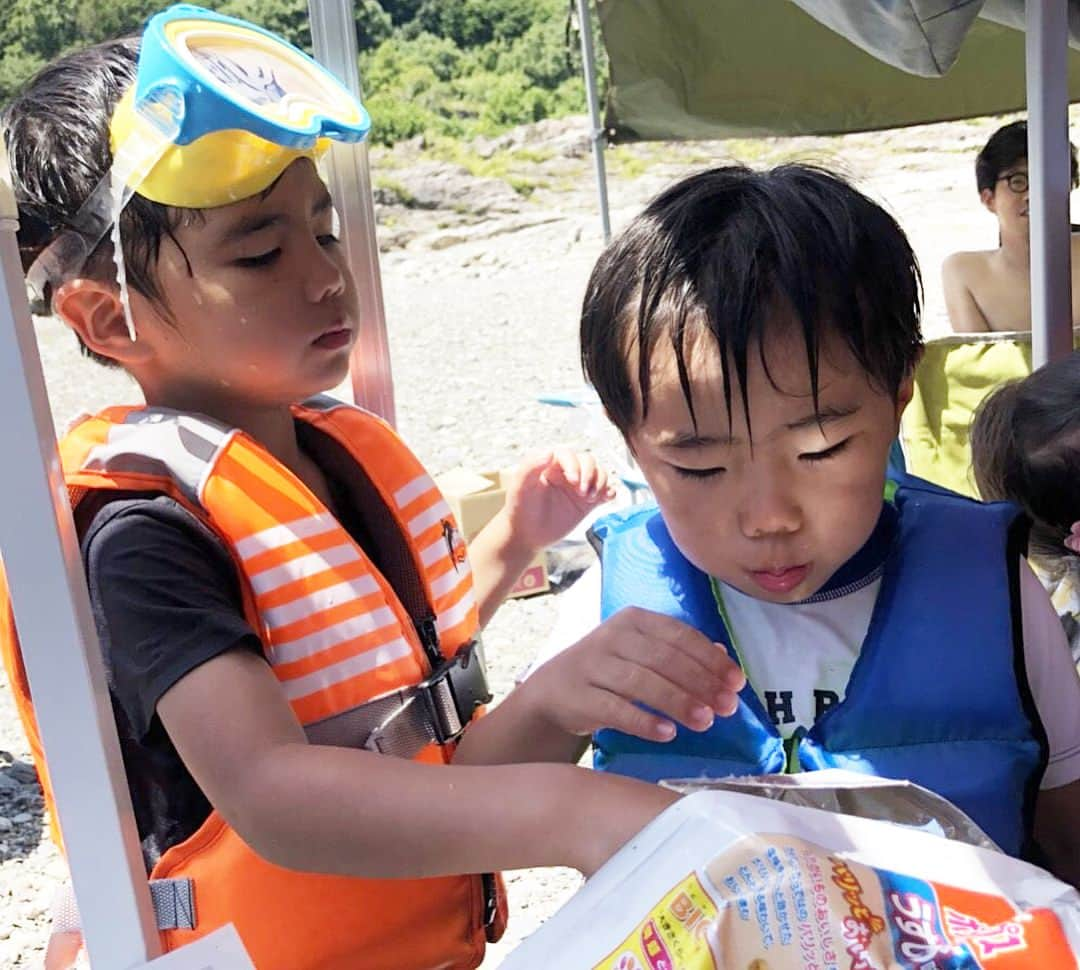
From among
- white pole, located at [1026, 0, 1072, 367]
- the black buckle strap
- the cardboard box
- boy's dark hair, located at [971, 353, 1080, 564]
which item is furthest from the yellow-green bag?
the black buckle strap

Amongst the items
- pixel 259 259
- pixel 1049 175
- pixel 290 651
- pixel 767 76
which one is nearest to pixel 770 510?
pixel 290 651

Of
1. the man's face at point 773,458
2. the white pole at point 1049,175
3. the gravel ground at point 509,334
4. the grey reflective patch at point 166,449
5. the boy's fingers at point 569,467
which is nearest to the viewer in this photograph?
the man's face at point 773,458

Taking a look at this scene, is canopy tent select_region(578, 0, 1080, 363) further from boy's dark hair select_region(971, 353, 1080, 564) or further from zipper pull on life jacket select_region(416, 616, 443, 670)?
zipper pull on life jacket select_region(416, 616, 443, 670)

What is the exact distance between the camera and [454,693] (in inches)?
64.4

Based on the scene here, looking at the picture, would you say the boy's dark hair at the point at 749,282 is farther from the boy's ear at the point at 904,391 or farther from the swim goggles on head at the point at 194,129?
the swim goggles on head at the point at 194,129

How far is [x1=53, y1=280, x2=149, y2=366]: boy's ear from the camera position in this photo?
160 centimetres

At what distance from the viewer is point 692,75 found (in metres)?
4.02

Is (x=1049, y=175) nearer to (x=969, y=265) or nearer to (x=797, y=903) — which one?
(x=797, y=903)

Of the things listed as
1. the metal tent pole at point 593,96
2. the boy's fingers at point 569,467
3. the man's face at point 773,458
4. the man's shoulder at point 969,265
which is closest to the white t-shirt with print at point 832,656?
the man's face at point 773,458

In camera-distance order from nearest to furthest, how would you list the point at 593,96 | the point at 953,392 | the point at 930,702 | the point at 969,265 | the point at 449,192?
1. the point at 930,702
2. the point at 953,392
3. the point at 969,265
4. the point at 593,96
5. the point at 449,192

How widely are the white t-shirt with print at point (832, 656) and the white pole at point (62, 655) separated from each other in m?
0.50

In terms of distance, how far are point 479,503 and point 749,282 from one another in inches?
168

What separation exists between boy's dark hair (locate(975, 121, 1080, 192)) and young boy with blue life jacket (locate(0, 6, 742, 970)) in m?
4.15

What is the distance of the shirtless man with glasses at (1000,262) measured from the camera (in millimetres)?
5184
